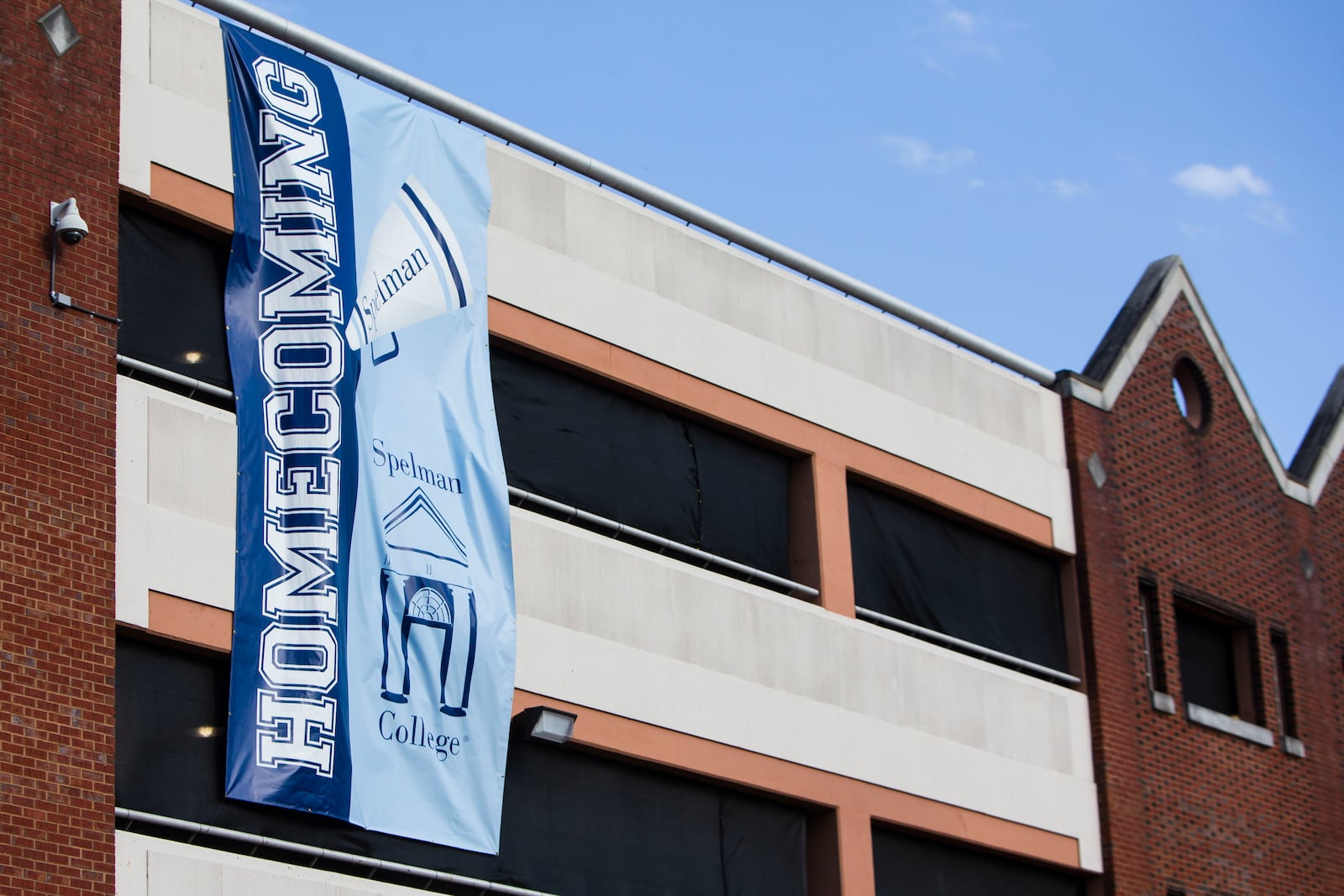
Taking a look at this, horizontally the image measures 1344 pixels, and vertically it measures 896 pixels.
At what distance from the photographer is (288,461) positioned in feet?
56.7

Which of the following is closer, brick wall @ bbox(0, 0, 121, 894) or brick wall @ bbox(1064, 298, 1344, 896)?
brick wall @ bbox(0, 0, 121, 894)

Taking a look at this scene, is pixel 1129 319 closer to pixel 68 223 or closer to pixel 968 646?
pixel 968 646

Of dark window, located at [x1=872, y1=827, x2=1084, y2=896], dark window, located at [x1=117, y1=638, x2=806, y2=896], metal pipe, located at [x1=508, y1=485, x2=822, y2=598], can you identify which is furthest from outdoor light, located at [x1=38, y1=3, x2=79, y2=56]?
dark window, located at [x1=872, y1=827, x2=1084, y2=896]

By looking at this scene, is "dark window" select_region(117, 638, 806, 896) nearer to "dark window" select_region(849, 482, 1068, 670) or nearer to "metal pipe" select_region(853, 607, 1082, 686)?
"metal pipe" select_region(853, 607, 1082, 686)

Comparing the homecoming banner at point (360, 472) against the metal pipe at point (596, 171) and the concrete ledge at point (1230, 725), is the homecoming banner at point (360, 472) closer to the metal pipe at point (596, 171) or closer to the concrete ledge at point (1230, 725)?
the metal pipe at point (596, 171)

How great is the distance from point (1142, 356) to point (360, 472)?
43.6ft

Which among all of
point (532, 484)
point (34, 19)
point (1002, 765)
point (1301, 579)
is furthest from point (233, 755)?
point (1301, 579)

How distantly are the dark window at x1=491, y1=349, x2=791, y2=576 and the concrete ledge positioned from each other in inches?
264

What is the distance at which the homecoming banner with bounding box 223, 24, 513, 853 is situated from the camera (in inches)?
659

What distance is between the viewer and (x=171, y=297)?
17.4 meters

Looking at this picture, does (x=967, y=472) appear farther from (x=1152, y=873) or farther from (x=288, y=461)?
(x=288, y=461)

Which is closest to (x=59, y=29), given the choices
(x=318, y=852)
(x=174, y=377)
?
(x=174, y=377)

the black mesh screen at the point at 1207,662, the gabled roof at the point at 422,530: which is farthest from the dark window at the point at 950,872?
the gabled roof at the point at 422,530

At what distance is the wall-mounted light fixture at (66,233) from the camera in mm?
16109
